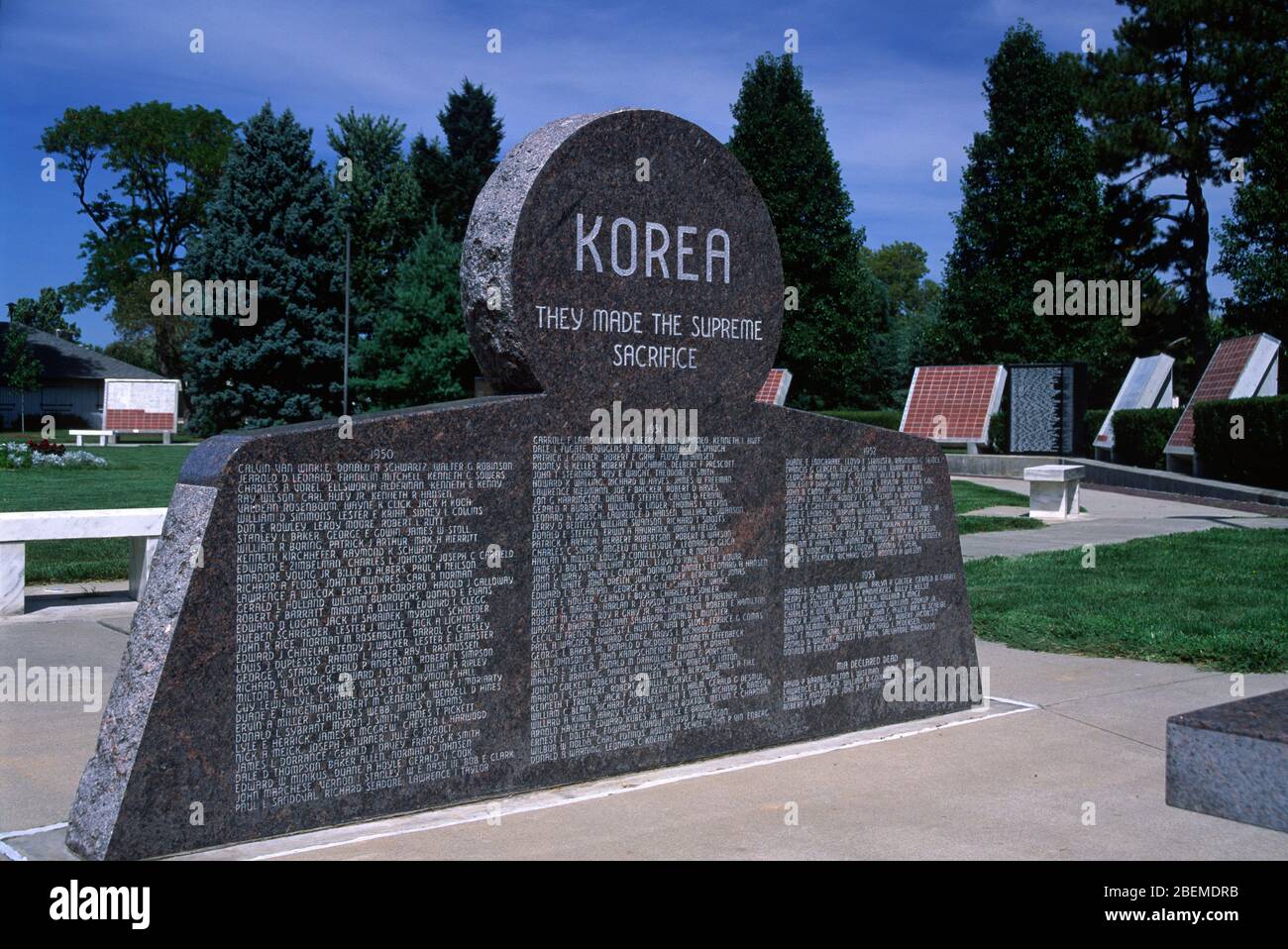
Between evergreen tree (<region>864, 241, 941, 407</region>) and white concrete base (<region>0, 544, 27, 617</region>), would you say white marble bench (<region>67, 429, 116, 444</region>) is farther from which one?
white concrete base (<region>0, 544, 27, 617</region>)

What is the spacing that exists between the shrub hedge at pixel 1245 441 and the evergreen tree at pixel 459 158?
38634 mm

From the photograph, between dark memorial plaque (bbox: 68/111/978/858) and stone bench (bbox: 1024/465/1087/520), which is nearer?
dark memorial plaque (bbox: 68/111/978/858)

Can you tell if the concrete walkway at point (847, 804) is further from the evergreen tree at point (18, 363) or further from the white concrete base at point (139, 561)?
the evergreen tree at point (18, 363)

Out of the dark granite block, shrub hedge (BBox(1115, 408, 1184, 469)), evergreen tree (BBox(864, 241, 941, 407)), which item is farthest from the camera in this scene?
evergreen tree (BBox(864, 241, 941, 407))

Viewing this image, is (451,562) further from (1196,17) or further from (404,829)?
(1196,17)

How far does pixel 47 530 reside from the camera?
945 cm

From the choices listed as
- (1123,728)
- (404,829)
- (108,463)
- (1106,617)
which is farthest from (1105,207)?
(404,829)

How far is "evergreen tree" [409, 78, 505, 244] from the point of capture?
183 feet

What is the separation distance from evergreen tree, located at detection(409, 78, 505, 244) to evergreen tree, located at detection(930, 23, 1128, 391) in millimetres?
24082

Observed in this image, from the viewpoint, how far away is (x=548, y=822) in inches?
189

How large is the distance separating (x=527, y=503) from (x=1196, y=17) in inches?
1584

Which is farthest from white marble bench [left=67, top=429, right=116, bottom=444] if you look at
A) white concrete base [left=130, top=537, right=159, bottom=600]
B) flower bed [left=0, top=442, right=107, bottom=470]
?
white concrete base [left=130, top=537, right=159, bottom=600]

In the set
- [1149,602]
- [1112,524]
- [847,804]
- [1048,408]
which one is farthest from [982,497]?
[847,804]
